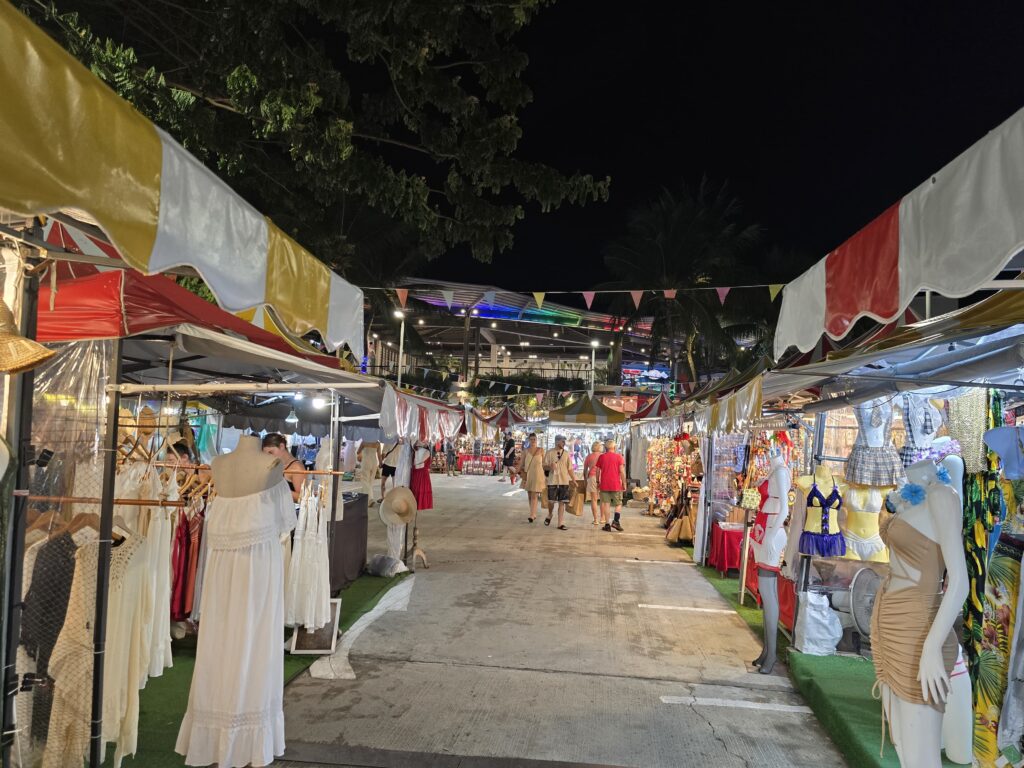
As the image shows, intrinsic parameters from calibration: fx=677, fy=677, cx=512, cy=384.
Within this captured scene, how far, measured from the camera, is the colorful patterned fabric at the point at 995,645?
117 inches

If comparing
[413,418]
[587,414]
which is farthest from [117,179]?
[587,414]

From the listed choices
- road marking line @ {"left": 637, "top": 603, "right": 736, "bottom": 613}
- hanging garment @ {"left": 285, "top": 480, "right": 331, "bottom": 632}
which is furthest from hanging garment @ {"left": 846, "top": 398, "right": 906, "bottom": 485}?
hanging garment @ {"left": 285, "top": 480, "right": 331, "bottom": 632}

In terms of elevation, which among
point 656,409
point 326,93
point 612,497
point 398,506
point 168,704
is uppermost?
point 326,93

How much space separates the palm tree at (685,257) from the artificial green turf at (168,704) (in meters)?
16.9

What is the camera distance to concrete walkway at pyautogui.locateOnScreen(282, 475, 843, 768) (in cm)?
411

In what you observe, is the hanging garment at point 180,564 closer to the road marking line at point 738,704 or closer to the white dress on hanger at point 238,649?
the white dress on hanger at point 238,649

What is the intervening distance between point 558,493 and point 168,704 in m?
10.8

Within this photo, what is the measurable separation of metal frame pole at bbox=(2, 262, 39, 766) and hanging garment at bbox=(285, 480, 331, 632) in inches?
135

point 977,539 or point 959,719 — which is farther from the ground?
point 977,539

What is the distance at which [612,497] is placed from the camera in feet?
47.4

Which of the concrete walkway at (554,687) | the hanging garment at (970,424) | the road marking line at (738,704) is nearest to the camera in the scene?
the concrete walkway at (554,687)

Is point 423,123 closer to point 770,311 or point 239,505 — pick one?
point 239,505

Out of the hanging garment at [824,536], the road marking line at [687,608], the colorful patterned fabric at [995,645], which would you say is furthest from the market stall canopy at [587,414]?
the colorful patterned fabric at [995,645]

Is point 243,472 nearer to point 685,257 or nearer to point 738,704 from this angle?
point 738,704
